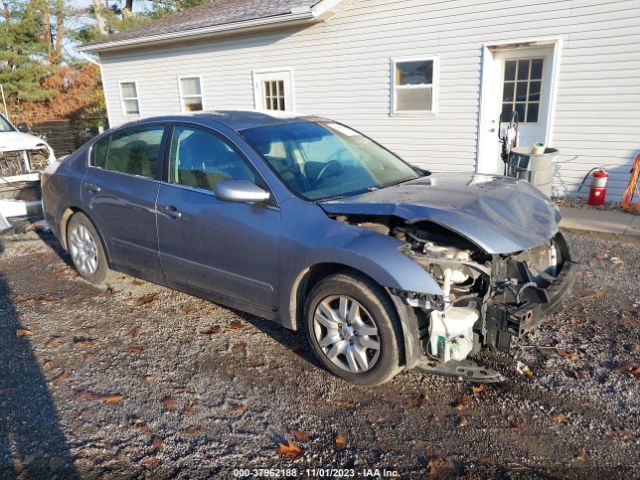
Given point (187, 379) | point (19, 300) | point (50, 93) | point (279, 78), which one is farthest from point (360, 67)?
point (50, 93)

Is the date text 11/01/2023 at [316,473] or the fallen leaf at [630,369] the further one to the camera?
the fallen leaf at [630,369]

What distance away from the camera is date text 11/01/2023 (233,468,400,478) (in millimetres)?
2600

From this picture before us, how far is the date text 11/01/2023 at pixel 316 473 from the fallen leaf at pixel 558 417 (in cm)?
104

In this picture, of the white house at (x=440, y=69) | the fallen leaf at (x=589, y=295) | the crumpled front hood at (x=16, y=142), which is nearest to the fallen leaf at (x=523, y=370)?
the fallen leaf at (x=589, y=295)

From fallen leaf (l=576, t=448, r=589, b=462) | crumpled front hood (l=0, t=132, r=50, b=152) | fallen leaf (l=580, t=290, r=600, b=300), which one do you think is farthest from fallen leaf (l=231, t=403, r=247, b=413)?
crumpled front hood (l=0, t=132, r=50, b=152)

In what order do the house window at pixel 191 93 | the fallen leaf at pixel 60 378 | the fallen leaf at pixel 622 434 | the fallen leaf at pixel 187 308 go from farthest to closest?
the house window at pixel 191 93
the fallen leaf at pixel 187 308
the fallen leaf at pixel 60 378
the fallen leaf at pixel 622 434

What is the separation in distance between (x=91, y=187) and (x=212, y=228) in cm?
178

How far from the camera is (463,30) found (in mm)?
9172

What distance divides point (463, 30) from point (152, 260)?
7.32 meters

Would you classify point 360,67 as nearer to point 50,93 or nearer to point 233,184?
point 233,184

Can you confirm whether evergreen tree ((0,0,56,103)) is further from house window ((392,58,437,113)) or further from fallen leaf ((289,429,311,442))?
fallen leaf ((289,429,311,442))

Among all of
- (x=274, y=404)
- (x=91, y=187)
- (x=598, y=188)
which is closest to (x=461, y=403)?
(x=274, y=404)

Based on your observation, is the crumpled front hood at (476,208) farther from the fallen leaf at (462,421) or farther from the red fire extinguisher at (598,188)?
the red fire extinguisher at (598,188)

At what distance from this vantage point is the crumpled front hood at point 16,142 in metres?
7.84
